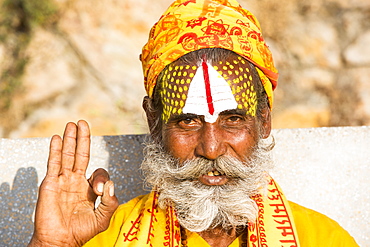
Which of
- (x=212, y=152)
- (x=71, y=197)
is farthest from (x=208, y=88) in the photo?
(x=71, y=197)

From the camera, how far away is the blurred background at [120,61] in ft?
16.6

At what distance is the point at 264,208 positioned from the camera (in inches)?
86.0

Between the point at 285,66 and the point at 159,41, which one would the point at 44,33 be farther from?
the point at 159,41

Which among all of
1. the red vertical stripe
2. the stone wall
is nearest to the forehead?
the red vertical stripe

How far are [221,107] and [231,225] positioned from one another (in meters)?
0.58

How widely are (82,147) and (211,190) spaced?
0.68m

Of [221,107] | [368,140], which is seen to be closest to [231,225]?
[221,107]

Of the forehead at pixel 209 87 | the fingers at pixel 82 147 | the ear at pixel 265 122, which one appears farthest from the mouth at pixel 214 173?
the fingers at pixel 82 147

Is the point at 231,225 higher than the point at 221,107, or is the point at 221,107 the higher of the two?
the point at 221,107

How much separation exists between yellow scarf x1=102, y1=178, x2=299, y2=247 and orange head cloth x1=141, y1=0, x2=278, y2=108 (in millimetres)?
502

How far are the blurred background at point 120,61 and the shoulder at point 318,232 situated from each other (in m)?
2.89

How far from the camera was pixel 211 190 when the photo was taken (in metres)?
2.03

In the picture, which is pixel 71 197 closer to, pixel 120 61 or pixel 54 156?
pixel 54 156

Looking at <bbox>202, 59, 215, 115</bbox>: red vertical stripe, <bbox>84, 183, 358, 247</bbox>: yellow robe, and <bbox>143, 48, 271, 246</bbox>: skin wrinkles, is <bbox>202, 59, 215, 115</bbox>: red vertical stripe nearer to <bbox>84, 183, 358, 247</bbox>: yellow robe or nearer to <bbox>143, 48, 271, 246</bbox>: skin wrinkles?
<bbox>143, 48, 271, 246</bbox>: skin wrinkles
